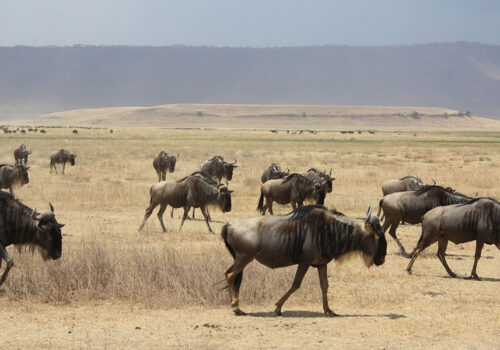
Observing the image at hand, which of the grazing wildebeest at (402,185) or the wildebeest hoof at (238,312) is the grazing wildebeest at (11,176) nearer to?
the grazing wildebeest at (402,185)

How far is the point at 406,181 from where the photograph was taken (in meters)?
17.9

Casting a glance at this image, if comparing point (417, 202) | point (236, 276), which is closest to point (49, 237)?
point (236, 276)

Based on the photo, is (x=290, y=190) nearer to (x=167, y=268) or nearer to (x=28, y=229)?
(x=167, y=268)

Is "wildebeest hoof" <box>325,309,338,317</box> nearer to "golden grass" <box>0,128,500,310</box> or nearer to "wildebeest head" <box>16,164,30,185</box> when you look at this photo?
"golden grass" <box>0,128,500,310</box>

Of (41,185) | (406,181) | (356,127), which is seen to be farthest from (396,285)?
(356,127)

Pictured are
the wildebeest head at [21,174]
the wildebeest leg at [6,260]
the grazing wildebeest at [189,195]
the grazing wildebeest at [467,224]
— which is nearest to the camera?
the wildebeest leg at [6,260]

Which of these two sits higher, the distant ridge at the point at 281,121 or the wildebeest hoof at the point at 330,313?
the distant ridge at the point at 281,121

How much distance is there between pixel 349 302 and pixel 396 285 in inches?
59.1

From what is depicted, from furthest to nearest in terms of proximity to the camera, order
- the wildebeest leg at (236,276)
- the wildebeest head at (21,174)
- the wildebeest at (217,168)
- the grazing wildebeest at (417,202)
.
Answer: the wildebeest at (217,168) < the wildebeest head at (21,174) < the grazing wildebeest at (417,202) < the wildebeest leg at (236,276)

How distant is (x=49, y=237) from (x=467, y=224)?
21.4 feet

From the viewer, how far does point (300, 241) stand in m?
9.06

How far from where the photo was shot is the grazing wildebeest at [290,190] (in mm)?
18453

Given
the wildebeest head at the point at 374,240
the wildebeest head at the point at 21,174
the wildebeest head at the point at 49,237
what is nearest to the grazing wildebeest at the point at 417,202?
the wildebeest head at the point at 374,240

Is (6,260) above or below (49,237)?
below
